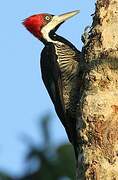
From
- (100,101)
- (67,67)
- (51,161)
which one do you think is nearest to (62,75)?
(67,67)

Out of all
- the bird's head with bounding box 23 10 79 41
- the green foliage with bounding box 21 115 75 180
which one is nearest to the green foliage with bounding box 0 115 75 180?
the green foliage with bounding box 21 115 75 180

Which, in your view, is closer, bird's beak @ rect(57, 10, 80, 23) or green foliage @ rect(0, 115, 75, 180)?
bird's beak @ rect(57, 10, 80, 23)

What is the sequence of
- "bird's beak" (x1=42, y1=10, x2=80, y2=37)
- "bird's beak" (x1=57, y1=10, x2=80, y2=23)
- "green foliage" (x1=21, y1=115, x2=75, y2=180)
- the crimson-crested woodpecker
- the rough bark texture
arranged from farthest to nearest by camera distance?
1. "green foliage" (x1=21, y1=115, x2=75, y2=180)
2. "bird's beak" (x1=42, y1=10, x2=80, y2=37)
3. "bird's beak" (x1=57, y1=10, x2=80, y2=23)
4. the crimson-crested woodpecker
5. the rough bark texture

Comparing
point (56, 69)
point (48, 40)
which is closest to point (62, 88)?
point (56, 69)

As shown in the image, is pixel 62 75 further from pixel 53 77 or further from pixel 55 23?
pixel 55 23

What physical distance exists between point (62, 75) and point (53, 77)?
0.08 meters

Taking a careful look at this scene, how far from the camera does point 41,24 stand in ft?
17.6

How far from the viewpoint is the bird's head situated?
5.29m

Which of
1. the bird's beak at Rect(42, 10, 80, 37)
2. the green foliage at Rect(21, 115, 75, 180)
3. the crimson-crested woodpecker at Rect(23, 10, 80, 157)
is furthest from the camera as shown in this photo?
the green foliage at Rect(21, 115, 75, 180)

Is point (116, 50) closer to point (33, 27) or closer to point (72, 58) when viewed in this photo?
point (72, 58)

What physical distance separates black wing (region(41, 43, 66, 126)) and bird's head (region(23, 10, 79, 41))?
0.35 metres

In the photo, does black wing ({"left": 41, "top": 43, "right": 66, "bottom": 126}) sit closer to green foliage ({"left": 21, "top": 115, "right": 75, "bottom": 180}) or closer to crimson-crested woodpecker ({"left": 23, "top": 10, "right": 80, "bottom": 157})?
crimson-crested woodpecker ({"left": 23, "top": 10, "right": 80, "bottom": 157})

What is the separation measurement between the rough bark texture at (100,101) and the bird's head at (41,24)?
797 millimetres

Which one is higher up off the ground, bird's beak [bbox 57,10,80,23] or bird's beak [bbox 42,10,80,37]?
bird's beak [bbox 57,10,80,23]
